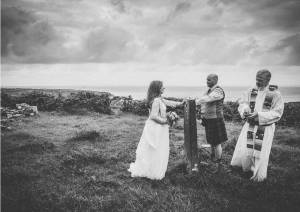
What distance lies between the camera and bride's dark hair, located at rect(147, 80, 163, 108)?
623 centimetres

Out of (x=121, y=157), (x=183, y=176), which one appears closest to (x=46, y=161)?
(x=121, y=157)

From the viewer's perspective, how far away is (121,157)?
807 centimetres

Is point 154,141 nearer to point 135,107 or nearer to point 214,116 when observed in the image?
point 214,116

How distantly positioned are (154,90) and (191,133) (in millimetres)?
1390

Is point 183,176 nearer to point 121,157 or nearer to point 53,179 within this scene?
point 121,157

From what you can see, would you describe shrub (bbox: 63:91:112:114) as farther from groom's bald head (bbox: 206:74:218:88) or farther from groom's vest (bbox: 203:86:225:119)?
groom's bald head (bbox: 206:74:218:88)

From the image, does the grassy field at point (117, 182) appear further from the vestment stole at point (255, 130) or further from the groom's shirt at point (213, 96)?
the groom's shirt at point (213, 96)

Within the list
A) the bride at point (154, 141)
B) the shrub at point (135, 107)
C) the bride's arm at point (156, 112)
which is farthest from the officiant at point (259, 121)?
the shrub at point (135, 107)

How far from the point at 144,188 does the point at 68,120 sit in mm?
9606

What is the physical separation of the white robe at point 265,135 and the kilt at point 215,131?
50cm

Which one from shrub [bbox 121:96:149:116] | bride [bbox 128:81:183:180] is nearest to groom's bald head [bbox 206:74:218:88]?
bride [bbox 128:81:183:180]

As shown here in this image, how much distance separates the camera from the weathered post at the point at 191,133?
631cm

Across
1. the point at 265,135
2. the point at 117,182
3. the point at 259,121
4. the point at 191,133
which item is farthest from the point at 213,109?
the point at 117,182

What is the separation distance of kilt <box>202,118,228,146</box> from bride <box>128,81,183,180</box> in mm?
1275
